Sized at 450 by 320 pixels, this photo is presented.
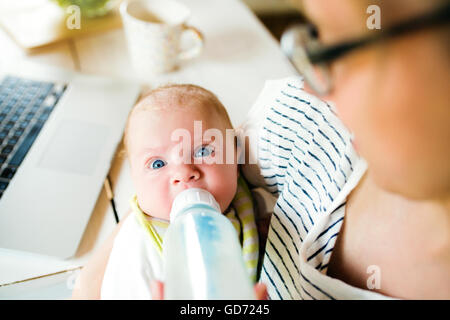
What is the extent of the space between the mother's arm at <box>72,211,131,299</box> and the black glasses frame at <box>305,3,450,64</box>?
1.58 feet

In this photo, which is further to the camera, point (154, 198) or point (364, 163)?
point (154, 198)

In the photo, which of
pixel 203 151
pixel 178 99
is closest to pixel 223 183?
pixel 203 151

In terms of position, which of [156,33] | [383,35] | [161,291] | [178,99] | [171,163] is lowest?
[161,291]

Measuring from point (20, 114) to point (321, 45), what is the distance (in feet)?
2.34

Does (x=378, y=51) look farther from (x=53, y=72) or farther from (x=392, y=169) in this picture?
(x=53, y=72)

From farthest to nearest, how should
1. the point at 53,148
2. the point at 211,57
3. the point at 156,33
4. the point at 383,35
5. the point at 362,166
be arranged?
1. the point at 211,57
2. the point at 156,33
3. the point at 53,148
4. the point at 362,166
5. the point at 383,35

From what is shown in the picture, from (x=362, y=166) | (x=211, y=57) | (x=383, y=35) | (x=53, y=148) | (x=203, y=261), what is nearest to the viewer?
(x=383, y=35)

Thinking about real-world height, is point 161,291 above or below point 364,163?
below

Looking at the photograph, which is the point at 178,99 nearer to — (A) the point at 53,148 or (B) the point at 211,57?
(A) the point at 53,148

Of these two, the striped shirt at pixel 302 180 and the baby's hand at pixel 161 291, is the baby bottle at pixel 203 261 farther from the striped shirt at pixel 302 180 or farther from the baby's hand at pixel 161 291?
the striped shirt at pixel 302 180

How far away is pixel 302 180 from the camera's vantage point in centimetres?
64

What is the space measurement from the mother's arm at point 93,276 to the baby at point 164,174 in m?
0.02
